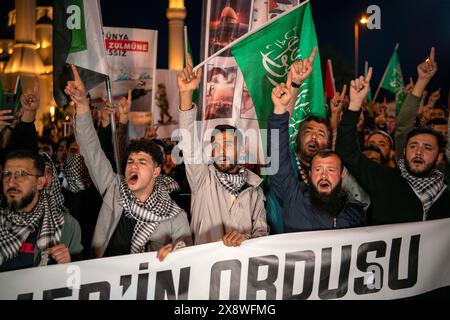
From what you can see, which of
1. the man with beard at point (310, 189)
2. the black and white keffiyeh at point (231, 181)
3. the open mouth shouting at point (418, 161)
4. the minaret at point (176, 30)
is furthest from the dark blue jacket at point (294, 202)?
the minaret at point (176, 30)

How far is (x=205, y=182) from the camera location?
4348 mm

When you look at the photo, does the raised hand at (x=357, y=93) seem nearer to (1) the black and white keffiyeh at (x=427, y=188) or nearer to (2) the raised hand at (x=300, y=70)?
(2) the raised hand at (x=300, y=70)

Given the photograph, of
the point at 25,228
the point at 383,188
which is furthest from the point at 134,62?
the point at 25,228

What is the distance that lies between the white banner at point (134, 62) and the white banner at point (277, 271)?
5.05 m

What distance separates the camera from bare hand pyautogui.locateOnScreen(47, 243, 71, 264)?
12.2ft

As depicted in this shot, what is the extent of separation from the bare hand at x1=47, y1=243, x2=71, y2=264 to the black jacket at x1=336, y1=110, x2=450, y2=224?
7.18ft

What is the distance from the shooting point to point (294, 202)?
432cm

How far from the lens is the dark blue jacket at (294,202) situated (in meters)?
4.23

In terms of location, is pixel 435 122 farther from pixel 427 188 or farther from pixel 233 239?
pixel 233 239

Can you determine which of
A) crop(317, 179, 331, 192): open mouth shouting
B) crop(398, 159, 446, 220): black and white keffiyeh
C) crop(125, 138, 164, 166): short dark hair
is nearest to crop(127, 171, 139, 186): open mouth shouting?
crop(125, 138, 164, 166): short dark hair

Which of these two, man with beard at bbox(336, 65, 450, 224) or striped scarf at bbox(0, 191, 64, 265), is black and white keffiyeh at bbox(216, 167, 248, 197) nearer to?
man with beard at bbox(336, 65, 450, 224)
